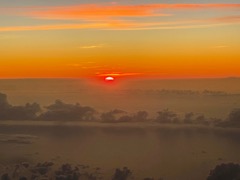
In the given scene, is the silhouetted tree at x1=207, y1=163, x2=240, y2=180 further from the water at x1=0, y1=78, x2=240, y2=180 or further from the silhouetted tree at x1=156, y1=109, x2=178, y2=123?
the silhouetted tree at x1=156, y1=109, x2=178, y2=123

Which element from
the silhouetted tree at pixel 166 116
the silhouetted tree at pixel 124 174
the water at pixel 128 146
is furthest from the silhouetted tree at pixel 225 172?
the silhouetted tree at pixel 124 174

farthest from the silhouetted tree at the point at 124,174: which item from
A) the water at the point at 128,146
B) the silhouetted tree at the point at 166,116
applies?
the silhouetted tree at the point at 166,116

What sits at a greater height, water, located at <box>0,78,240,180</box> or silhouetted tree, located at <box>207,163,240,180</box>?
water, located at <box>0,78,240,180</box>

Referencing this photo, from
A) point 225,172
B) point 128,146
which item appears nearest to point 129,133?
point 128,146

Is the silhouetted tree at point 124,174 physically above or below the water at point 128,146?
below

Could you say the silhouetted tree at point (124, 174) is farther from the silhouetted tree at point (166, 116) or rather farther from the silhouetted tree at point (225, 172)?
the silhouetted tree at point (225, 172)

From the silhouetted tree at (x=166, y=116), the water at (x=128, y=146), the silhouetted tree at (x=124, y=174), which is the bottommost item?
the silhouetted tree at (x=124, y=174)

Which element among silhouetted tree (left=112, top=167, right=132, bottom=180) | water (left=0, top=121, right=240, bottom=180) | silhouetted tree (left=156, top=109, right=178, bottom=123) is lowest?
silhouetted tree (left=112, top=167, right=132, bottom=180)

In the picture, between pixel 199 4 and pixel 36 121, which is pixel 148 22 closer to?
pixel 199 4

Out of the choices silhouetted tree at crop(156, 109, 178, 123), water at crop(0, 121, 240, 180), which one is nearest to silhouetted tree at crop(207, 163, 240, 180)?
water at crop(0, 121, 240, 180)

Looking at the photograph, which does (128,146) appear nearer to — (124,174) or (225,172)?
(124,174)

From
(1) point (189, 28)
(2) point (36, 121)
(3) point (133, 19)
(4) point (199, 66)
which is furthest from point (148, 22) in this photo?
(2) point (36, 121)
